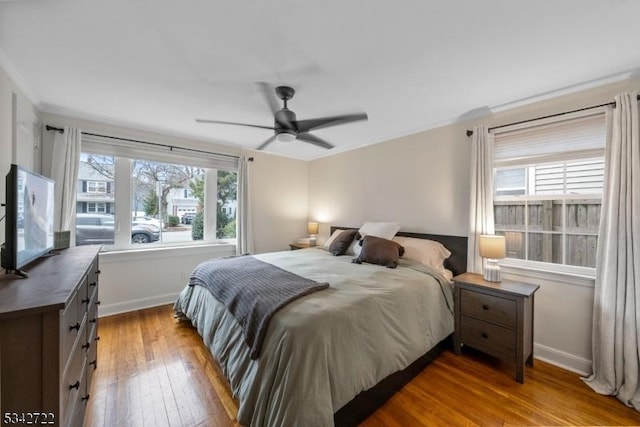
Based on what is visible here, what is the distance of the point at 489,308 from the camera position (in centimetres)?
217

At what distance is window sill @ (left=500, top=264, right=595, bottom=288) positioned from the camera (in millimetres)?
2115

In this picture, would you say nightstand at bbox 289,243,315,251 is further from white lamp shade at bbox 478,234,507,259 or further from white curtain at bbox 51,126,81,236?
white curtain at bbox 51,126,81,236

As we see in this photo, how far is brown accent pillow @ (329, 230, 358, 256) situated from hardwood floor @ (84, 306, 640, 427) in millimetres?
1522

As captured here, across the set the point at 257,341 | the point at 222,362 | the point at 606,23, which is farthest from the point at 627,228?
the point at 222,362

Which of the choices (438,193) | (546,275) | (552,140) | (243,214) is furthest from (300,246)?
(552,140)

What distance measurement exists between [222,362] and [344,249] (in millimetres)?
1883

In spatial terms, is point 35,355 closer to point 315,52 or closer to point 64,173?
point 315,52

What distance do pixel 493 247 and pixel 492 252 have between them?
4 centimetres

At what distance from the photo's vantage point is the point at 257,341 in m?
1.50

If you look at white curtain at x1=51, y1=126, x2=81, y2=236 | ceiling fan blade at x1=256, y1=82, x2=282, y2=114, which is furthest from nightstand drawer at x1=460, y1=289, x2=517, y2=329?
white curtain at x1=51, y1=126, x2=81, y2=236

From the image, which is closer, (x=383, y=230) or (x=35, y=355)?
(x=35, y=355)

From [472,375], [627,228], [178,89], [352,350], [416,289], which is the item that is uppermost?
[178,89]

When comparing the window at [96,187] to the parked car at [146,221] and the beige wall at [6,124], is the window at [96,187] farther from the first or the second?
the beige wall at [6,124]

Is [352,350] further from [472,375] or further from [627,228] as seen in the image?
[627,228]
